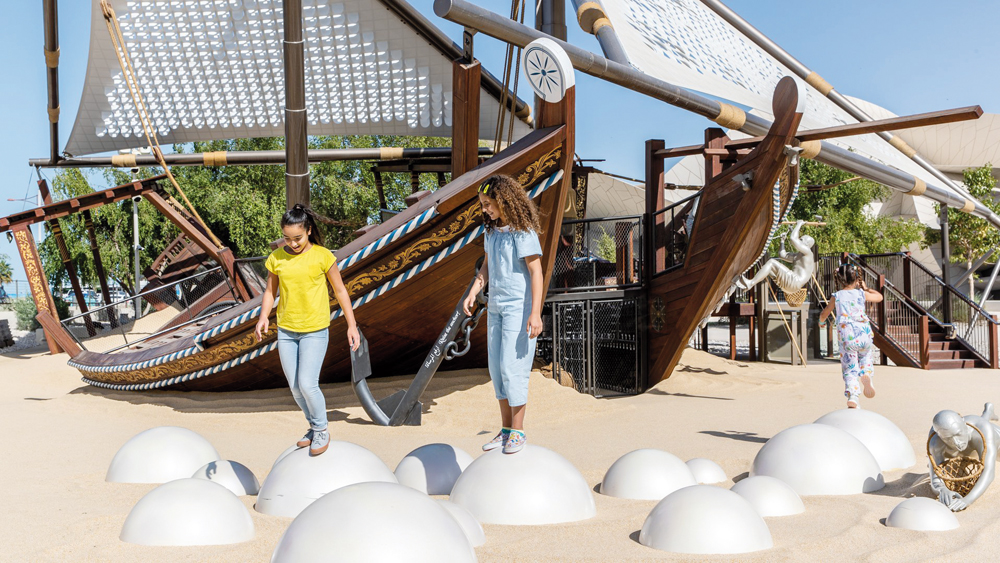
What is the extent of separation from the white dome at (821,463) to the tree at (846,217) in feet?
87.5

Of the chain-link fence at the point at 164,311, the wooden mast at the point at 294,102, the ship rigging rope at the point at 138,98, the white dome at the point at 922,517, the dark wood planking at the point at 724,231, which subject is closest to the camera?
the white dome at the point at 922,517

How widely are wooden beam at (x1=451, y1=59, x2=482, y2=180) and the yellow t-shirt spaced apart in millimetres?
4237

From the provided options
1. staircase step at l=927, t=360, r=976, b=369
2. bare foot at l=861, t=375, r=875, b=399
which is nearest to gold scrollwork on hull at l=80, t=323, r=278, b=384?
bare foot at l=861, t=375, r=875, b=399

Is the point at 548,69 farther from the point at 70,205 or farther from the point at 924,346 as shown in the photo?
the point at 924,346

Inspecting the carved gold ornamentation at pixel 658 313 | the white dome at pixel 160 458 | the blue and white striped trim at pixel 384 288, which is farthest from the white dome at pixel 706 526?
the carved gold ornamentation at pixel 658 313

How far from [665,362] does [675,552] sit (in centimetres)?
616

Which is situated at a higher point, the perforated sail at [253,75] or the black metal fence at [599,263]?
the perforated sail at [253,75]

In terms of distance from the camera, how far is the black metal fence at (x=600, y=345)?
28.8 feet

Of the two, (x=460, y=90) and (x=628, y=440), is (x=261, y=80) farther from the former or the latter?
(x=628, y=440)

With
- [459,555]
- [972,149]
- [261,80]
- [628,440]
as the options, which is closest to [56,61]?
[261,80]

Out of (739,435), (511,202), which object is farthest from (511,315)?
(739,435)

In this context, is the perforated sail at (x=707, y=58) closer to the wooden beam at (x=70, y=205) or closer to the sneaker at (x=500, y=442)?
the sneaker at (x=500, y=442)

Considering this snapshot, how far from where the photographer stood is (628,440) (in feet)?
18.0

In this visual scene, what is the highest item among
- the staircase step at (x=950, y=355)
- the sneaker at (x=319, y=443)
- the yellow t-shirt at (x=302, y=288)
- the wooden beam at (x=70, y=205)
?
the wooden beam at (x=70, y=205)
